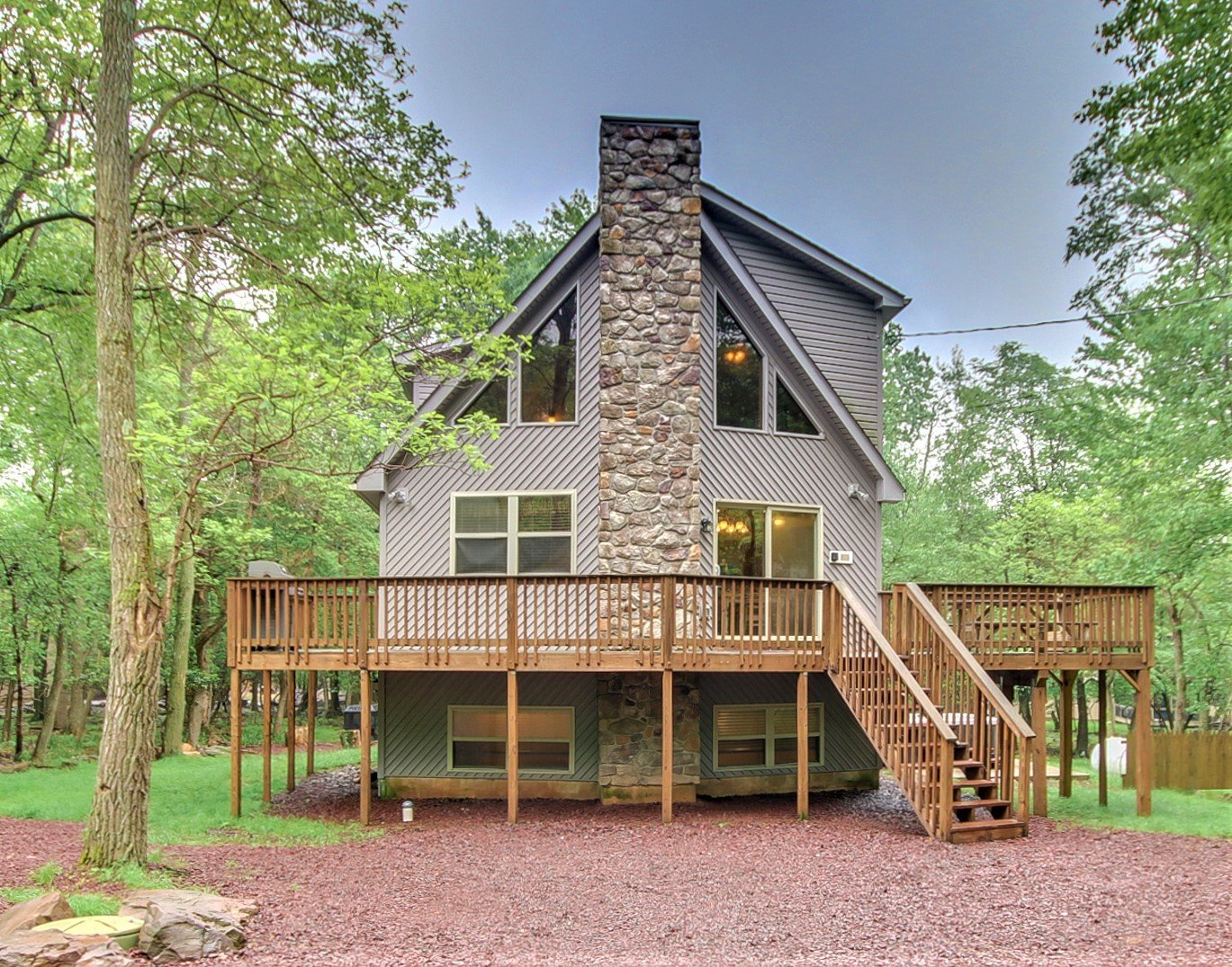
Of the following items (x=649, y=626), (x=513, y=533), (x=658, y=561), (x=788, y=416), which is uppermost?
(x=788, y=416)

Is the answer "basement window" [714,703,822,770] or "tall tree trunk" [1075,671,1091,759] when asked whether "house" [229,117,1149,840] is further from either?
"tall tree trunk" [1075,671,1091,759]

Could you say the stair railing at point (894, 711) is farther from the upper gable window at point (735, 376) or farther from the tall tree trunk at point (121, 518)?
the tall tree trunk at point (121, 518)

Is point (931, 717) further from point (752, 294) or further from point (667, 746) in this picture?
point (752, 294)

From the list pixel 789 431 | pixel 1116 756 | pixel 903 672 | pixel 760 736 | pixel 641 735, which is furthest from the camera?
pixel 1116 756

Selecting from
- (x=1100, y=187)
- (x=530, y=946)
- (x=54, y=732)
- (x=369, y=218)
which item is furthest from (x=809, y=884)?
(x=54, y=732)

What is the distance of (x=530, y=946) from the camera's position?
18.3ft

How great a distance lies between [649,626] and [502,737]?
3213mm

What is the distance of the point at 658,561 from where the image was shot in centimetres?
1096

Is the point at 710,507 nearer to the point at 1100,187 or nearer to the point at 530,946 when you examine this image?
the point at 530,946

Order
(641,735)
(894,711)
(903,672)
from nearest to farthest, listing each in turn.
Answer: (903,672) < (894,711) < (641,735)

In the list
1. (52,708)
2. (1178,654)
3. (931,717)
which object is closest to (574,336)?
(931,717)

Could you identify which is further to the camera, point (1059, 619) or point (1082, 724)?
point (1082, 724)

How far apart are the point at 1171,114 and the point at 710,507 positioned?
692 cm

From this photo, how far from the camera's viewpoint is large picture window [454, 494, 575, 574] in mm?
11969
